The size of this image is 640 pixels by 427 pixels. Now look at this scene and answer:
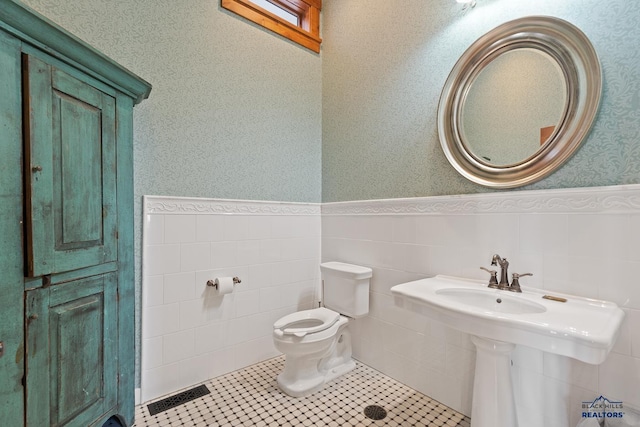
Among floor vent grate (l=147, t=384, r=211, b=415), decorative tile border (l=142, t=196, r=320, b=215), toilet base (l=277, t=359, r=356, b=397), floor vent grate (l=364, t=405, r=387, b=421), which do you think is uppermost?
decorative tile border (l=142, t=196, r=320, b=215)

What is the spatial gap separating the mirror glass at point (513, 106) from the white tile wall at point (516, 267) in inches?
9.6

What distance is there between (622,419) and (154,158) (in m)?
2.46

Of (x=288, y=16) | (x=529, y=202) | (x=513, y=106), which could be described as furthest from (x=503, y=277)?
(x=288, y=16)

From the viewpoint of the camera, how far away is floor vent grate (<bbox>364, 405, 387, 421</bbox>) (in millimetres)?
1519

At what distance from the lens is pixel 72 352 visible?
3.44ft

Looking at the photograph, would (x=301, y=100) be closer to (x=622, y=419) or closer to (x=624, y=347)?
(x=624, y=347)

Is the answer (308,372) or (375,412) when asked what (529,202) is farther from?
(308,372)

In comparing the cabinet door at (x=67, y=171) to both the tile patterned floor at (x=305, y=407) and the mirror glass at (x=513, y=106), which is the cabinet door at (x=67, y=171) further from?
the mirror glass at (x=513, y=106)

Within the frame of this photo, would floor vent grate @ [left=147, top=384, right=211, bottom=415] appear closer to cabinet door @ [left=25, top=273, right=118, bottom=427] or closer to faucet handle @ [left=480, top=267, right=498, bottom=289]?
cabinet door @ [left=25, top=273, right=118, bottom=427]

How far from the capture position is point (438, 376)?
163cm

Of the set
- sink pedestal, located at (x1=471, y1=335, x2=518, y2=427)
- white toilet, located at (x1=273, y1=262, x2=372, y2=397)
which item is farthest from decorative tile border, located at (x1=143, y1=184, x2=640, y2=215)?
sink pedestal, located at (x1=471, y1=335, x2=518, y2=427)

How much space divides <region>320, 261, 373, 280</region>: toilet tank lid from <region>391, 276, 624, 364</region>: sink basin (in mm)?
532

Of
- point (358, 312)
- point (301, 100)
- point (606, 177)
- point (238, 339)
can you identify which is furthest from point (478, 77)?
point (238, 339)

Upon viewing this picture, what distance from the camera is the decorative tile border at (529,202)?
1075 mm
